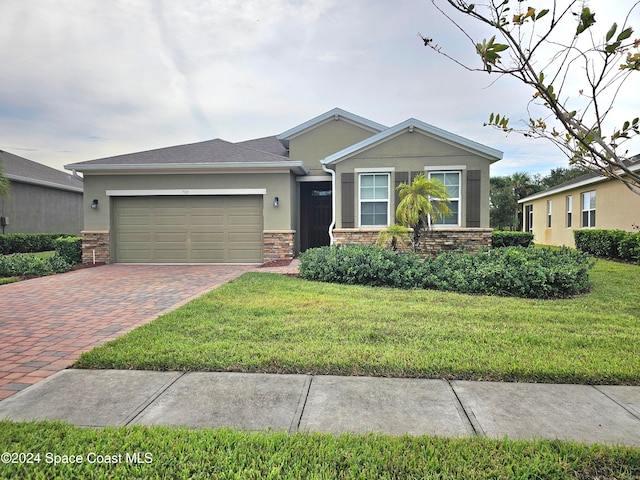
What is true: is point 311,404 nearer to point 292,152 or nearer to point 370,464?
point 370,464

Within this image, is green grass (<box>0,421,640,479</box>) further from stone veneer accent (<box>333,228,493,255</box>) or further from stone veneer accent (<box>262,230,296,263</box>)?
stone veneer accent (<box>262,230,296,263</box>)

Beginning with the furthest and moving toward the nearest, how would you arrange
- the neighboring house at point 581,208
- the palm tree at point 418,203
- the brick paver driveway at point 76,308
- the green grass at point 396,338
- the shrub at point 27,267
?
the neighboring house at point 581,208 < the shrub at point 27,267 < the palm tree at point 418,203 < the brick paver driveway at point 76,308 < the green grass at point 396,338

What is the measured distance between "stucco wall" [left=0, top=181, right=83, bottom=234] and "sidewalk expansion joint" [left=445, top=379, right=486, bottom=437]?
19.5 meters

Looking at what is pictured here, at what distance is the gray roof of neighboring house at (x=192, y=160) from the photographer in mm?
12281

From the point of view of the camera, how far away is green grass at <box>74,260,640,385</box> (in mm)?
3713

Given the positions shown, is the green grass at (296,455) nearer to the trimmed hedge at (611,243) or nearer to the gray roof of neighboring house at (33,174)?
the trimmed hedge at (611,243)

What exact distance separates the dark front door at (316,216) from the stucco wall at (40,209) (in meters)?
12.5

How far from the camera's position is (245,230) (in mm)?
12922

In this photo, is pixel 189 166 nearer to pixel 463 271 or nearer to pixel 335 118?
pixel 335 118

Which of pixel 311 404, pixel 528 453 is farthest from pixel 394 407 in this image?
pixel 528 453

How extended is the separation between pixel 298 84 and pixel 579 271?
37.1 ft

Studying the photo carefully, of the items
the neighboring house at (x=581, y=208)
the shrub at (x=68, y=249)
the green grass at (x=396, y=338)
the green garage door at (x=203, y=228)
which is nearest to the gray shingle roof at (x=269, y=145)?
the green garage door at (x=203, y=228)

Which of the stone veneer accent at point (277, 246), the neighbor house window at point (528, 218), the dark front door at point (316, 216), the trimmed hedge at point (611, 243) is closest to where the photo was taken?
the trimmed hedge at point (611, 243)

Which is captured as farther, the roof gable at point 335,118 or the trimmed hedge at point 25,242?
the trimmed hedge at point 25,242
